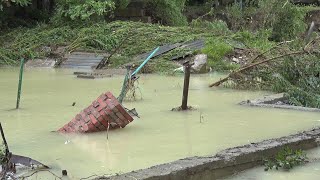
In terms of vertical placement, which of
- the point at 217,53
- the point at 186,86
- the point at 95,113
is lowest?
the point at 95,113

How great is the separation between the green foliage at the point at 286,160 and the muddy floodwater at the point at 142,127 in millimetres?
632

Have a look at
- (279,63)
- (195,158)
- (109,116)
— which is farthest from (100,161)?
(279,63)

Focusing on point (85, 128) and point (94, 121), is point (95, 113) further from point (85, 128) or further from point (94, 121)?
point (85, 128)

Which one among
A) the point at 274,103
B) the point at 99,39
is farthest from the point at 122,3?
the point at 274,103

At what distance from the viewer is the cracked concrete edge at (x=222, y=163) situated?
4.63 metres

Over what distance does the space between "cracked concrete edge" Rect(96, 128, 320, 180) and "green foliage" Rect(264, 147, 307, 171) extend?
0.25ft

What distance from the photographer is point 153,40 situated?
647 inches

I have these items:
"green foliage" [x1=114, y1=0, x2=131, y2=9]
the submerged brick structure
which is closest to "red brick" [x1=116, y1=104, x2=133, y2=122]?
the submerged brick structure

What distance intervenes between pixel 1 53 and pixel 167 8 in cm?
715

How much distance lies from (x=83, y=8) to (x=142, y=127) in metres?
11.3

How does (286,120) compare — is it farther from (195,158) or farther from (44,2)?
(44,2)

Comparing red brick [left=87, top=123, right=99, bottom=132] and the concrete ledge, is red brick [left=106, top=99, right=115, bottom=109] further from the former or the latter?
the concrete ledge

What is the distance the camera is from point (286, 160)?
539cm

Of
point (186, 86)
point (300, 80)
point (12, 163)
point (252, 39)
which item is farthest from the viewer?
point (252, 39)
